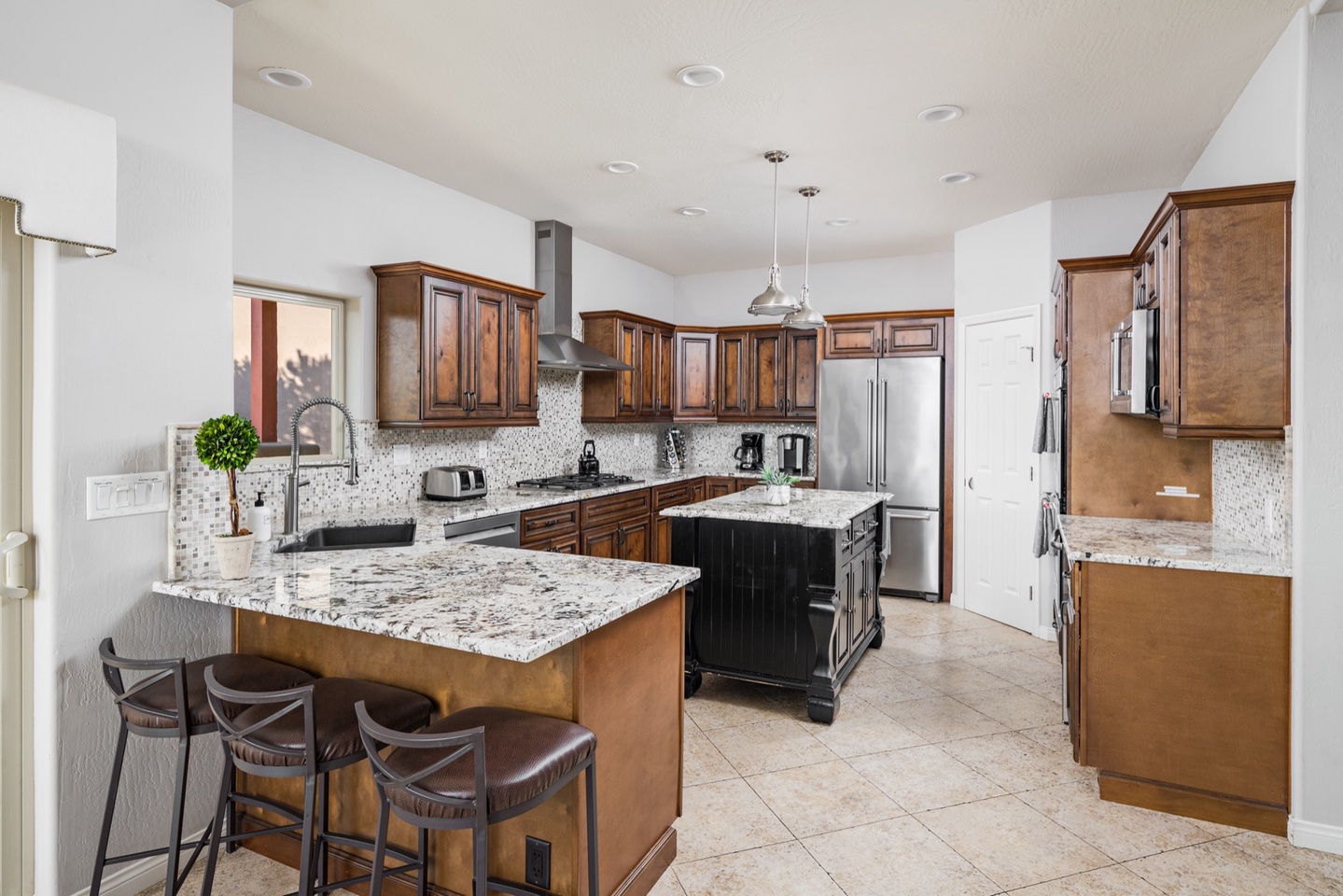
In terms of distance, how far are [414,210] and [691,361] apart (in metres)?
3.08

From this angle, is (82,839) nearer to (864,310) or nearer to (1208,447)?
(1208,447)

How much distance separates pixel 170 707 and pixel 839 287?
19.5 feet

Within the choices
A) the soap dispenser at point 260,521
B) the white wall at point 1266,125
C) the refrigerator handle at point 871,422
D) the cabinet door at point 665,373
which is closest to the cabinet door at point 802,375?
the refrigerator handle at point 871,422

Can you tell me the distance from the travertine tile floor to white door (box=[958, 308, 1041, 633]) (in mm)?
1287

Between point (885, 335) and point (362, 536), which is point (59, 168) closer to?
point (362, 536)

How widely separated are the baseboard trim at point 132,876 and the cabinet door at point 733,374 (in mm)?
5192

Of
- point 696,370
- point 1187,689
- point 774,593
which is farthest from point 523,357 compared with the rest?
point 1187,689

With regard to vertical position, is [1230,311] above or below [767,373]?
below

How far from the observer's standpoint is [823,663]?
344 cm

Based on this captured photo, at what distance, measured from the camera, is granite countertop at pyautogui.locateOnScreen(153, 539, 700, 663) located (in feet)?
5.52

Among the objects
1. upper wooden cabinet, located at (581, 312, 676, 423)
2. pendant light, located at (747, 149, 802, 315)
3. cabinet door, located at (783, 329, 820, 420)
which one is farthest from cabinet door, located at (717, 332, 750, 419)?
pendant light, located at (747, 149, 802, 315)

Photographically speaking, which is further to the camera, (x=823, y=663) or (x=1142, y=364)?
(x=823, y=663)

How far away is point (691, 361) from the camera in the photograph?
6855mm

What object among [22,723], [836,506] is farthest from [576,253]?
[22,723]
